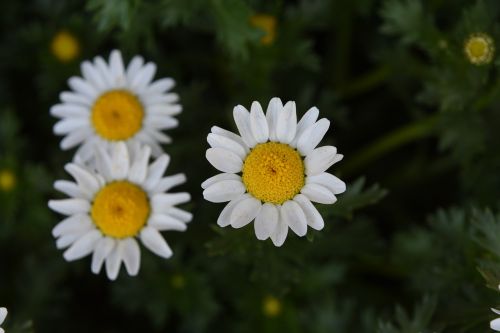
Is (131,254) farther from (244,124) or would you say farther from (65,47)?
(65,47)

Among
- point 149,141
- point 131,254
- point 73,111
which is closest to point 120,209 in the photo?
point 131,254

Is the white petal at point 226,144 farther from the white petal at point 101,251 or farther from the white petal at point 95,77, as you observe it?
the white petal at point 95,77

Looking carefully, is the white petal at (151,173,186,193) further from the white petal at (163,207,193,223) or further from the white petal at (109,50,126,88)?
the white petal at (109,50,126,88)

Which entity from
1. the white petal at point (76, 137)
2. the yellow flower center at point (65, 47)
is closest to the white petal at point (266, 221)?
the white petal at point (76, 137)

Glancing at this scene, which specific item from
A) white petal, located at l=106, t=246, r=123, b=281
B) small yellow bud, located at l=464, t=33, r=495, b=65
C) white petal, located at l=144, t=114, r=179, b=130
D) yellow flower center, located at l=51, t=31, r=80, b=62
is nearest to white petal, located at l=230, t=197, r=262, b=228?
white petal, located at l=106, t=246, r=123, b=281

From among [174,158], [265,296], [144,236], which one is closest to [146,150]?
[144,236]
